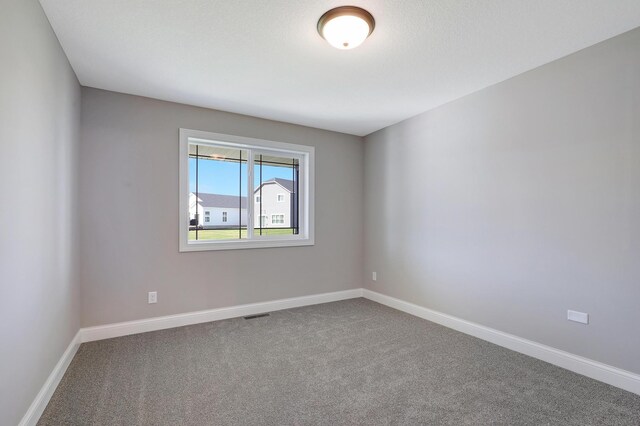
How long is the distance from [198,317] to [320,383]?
6.09 ft

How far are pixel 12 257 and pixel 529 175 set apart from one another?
3619mm

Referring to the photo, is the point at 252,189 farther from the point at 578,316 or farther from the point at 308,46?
the point at 578,316

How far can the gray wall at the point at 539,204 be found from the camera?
2.20 m

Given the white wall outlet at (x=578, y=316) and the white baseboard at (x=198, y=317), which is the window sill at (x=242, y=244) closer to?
the white baseboard at (x=198, y=317)

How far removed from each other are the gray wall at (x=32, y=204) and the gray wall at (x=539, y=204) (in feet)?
11.4

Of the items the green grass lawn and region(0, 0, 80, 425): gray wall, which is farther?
the green grass lawn

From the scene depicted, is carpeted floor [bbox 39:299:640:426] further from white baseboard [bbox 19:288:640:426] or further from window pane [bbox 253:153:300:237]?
window pane [bbox 253:153:300:237]

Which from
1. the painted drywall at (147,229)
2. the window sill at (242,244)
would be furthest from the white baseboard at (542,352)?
the painted drywall at (147,229)

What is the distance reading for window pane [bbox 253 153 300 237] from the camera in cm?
407

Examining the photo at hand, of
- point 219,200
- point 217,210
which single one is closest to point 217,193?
point 219,200

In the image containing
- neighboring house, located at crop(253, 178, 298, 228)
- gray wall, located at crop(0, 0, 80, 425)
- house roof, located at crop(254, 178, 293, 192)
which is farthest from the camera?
house roof, located at crop(254, 178, 293, 192)

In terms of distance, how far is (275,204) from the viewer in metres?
4.23

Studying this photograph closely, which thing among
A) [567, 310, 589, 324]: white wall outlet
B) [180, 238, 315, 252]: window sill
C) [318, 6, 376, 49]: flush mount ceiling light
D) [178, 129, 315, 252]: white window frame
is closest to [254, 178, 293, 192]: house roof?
[178, 129, 315, 252]: white window frame

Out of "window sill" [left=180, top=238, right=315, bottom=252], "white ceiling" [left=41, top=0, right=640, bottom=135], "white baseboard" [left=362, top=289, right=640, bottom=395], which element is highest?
"white ceiling" [left=41, top=0, right=640, bottom=135]
